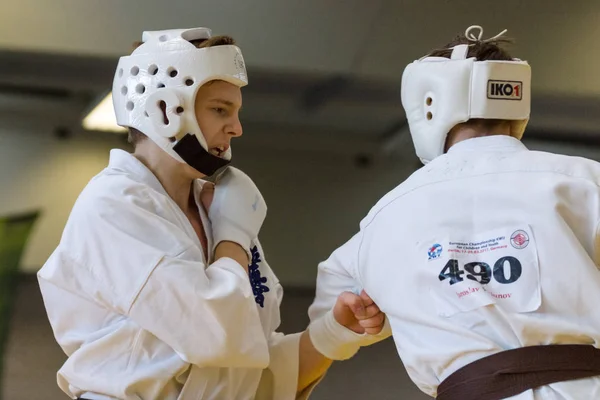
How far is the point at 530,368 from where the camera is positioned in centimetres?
151

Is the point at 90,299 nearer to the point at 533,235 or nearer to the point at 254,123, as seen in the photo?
the point at 533,235

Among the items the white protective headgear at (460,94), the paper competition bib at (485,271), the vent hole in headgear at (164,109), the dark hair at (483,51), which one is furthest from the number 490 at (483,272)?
the vent hole in headgear at (164,109)

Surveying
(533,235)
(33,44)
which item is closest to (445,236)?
(533,235)

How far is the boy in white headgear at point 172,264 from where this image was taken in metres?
1.77

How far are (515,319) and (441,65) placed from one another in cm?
65

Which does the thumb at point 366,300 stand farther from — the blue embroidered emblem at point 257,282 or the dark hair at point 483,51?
the dark hair at point 483,51

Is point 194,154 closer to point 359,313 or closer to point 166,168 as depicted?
point 166,168

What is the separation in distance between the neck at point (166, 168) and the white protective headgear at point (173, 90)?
48mm

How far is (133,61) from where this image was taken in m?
2.00

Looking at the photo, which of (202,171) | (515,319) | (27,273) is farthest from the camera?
(27,273)

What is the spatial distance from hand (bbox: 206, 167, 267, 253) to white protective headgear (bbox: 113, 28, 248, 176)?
0.12 m

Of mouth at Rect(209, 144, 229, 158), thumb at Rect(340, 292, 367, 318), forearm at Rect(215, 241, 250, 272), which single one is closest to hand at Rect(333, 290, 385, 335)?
thumb at Rect(340, 292, 367, 318)

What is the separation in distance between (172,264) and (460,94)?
762 millimetres

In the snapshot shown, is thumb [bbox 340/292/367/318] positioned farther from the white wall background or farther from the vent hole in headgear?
the white wall background
